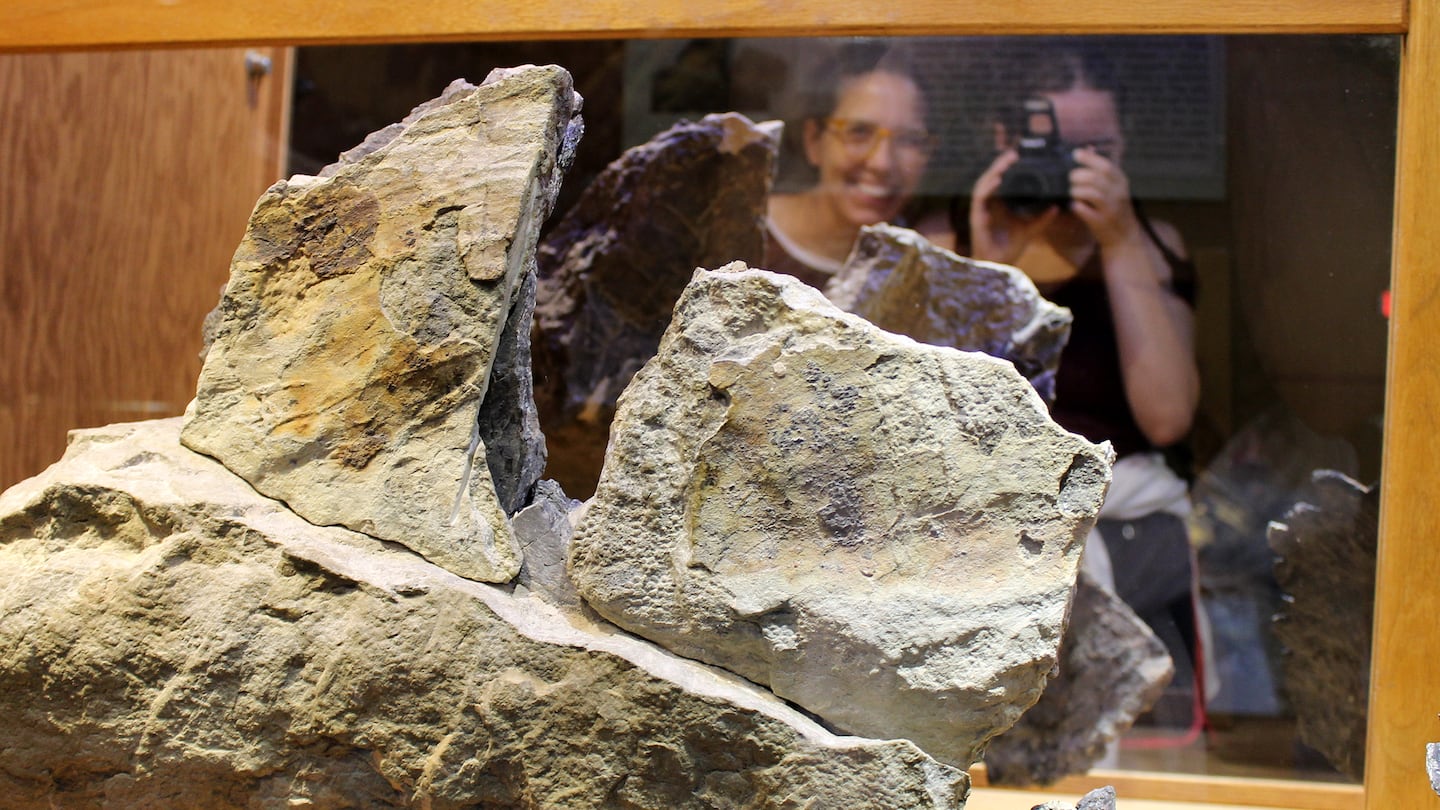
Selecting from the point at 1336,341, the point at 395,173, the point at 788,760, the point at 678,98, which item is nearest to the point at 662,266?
the point at 678,98

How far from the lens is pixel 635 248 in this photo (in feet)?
6.91

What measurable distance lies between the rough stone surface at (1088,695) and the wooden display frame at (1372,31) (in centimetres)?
78

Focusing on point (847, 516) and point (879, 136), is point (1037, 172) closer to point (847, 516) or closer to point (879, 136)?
point (879, 136)

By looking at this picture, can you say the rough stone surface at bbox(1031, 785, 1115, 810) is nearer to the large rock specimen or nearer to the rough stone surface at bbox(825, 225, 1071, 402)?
the large rock specimen

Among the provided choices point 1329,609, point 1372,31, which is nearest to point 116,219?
point 1372,31

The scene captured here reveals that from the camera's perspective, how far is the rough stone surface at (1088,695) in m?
2.23

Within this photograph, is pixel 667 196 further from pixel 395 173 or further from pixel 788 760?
pixel 788 760

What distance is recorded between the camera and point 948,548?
1.06 metres

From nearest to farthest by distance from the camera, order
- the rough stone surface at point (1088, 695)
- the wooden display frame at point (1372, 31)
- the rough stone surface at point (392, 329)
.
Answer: the rough stone surface at point (392, 329)
the wooden display frame at point (1372, 31)
the rough stone surface at point (1088, 695)

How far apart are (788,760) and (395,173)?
675 millimetres

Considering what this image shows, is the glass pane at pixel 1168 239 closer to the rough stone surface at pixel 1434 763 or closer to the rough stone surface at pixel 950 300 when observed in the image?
the rough stone surface at pixel 950 300

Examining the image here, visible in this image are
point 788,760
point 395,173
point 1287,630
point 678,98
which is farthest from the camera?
point 1287,630

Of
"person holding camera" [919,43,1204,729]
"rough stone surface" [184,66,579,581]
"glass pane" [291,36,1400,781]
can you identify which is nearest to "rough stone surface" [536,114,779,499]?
"glass pane" [291,36,1400,781]

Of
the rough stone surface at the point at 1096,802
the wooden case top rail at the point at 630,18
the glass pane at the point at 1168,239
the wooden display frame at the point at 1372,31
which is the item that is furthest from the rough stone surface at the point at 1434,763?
the wooden case top rail at the point at 630,18
